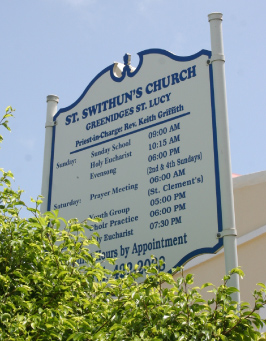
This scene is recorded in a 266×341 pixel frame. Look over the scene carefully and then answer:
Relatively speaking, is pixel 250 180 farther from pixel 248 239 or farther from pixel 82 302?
pixel 82 302

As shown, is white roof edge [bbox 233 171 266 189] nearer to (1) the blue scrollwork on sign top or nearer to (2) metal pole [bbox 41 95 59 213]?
(2) metal pole [bbox 41 95 59 213]

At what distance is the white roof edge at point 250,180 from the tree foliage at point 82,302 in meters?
6.67

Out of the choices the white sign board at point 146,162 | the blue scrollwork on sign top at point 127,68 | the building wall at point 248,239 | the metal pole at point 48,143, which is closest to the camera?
the white sign board at point 146,162

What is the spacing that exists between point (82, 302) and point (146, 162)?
201 centimetres

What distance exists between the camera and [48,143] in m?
6.97

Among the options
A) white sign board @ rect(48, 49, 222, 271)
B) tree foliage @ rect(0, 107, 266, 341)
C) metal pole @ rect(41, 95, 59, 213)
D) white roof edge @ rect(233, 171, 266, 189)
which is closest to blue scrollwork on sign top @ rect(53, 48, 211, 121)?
white sign board @ rect(48, 49, 222, 271)

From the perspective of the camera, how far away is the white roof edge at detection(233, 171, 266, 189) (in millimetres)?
10445

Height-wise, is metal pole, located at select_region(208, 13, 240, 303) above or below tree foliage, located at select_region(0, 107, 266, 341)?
above

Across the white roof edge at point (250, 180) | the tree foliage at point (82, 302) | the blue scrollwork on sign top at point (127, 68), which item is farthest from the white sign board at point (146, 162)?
the white roof edge at point (250, 180)

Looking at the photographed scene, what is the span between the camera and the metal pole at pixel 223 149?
4711mm

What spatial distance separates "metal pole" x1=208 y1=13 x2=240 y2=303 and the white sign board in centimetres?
7

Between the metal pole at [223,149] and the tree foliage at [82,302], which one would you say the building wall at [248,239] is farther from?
the tree foliage at [82,302]

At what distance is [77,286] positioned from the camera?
160 inches

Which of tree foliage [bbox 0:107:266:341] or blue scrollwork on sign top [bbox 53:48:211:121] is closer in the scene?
tree foliage [bbox 0:107:266:341]
